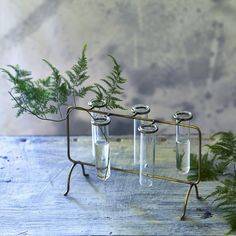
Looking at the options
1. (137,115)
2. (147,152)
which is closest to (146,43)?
(137,115)

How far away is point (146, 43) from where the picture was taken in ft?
Result: 4.98

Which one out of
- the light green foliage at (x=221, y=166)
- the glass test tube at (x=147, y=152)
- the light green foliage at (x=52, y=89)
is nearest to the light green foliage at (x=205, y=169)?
the light green foliage at (x=221, y=166)

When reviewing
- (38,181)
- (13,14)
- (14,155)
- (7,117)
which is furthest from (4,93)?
(38,181)

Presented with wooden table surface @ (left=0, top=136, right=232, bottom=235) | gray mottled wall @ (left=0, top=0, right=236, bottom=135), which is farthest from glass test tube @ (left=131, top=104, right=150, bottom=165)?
gray mottled wall @ (left=0, top=0, right=236, bottom=135)

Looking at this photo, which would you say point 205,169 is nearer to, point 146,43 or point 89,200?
point 89,200

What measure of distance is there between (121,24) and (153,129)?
23.3 inches

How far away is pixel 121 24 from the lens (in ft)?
4.91

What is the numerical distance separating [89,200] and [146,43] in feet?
2.10

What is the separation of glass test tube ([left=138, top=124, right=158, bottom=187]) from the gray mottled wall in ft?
1.86

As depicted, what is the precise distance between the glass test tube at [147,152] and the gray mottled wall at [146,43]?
57 centimetres

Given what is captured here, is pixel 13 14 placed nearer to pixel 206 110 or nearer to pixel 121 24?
pixel 121 24

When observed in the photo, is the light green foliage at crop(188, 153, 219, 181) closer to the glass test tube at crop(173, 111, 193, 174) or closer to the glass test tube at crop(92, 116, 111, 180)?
the glass test tube at crop(173, 111, 193, 174)

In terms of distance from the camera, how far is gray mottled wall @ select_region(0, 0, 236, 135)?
148 cm

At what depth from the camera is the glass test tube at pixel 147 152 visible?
3.25ft
